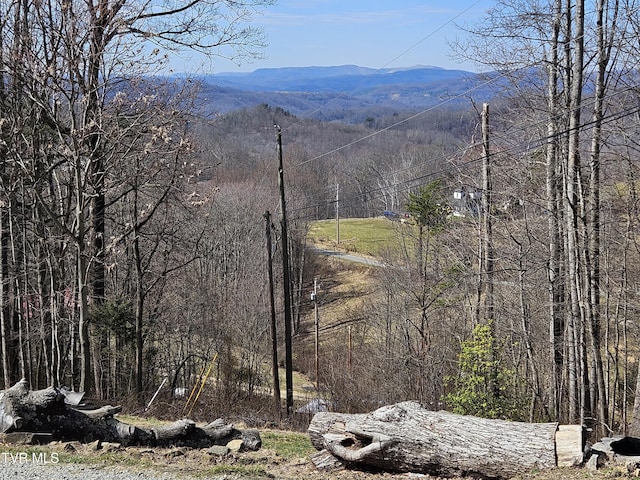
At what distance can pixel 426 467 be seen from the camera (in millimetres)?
7246

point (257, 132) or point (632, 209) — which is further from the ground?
point (257, 132)

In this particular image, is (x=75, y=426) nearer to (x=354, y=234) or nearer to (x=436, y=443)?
(x=436, y=443)

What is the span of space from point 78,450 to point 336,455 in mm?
3023

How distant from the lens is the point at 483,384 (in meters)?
11.7

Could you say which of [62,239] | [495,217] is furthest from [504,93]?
[62,239]

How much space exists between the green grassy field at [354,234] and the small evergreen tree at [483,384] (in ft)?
142

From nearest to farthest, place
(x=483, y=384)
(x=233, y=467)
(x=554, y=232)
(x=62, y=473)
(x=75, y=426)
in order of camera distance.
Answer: (x=62, y=473)
(x=233, y=467)
(x=75, y=426)
(x=483, y=384)
(x=554, y=232)

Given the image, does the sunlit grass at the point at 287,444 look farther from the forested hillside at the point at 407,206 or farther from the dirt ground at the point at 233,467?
the forested hillside at the point at 407,206

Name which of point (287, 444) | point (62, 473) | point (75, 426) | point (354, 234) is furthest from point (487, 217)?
point (354, 234)

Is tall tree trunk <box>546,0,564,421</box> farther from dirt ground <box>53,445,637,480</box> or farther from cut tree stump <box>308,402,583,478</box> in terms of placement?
dirt ground <box>53,445,637,480</box>

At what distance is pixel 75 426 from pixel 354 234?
2196 inches

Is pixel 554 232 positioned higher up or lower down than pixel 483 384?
higher up

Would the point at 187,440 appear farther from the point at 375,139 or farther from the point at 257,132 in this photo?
the point at 375,139

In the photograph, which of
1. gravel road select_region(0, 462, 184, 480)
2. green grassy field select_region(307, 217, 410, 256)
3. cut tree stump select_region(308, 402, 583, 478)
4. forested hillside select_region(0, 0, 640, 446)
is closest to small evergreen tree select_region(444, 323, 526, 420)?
forested hillside select_region(0, 0, 640, 446)
